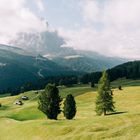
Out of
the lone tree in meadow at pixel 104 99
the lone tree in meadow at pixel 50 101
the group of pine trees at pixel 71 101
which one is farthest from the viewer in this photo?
the lone tree in meadow at pixel 50 101

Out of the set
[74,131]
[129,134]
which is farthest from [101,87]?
[129,134]

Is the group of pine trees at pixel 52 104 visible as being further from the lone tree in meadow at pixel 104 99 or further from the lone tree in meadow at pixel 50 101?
the lone tree in meadow at pixel 104 99

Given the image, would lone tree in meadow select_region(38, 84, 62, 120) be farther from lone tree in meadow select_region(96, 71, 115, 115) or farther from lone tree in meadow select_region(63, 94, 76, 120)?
A: lone tree in meadow select_region(96, 71, 115, 115)

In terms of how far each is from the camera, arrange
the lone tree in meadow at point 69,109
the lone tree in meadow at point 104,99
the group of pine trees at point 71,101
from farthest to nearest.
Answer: the lone tree in meadow at point 69,109 < the group of pine trees at point 71,101 < the lone tree in meadow at point 104,99

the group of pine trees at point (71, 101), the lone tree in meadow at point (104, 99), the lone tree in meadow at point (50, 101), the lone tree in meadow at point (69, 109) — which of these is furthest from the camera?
the lone tree in meadow at point (69, 109)

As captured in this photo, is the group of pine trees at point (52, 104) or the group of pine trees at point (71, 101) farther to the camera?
the group of pine trees at point (52, 104)

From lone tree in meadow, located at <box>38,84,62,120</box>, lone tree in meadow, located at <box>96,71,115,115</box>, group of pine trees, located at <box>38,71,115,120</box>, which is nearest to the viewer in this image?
lone tree in meadow, located at <box>96,71,115,115</box>

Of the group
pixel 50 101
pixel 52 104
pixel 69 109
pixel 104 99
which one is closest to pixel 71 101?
pixel 69 109

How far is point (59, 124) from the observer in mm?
73500

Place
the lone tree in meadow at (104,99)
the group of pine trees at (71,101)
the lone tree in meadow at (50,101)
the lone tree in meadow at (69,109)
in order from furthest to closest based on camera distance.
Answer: the lone tree in meadow at (69,109)
the lone tree in meadow at (50,101)
the group of pine trees at (71,101)
the lone tree in meadow at (104,99)

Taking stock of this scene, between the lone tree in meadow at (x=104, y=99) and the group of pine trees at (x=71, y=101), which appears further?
the group of pine trees at (x=71, y=101)

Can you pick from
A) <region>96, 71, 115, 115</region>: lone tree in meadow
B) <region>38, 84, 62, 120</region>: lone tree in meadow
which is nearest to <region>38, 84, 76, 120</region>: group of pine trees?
<region>38, 84, 62, 120</region>: lone tree in meadow

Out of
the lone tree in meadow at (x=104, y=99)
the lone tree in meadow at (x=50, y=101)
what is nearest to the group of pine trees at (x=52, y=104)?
the lone tree in meadow at (x=50, y=101)

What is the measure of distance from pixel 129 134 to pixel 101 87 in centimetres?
4691
